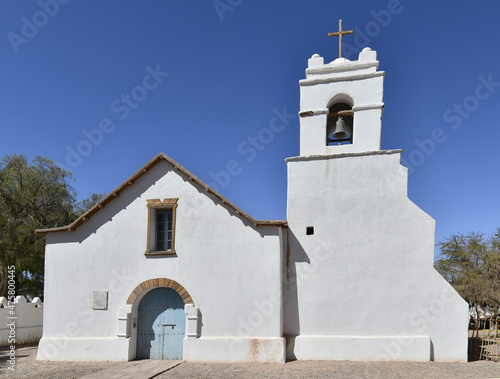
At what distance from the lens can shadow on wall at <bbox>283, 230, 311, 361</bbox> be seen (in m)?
11.7

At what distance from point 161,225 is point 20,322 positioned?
343 inches

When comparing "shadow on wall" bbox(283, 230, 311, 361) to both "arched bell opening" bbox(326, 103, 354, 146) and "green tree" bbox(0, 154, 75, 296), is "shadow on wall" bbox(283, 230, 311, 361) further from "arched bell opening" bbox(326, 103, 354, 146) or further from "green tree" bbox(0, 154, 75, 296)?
"green tree" bbox(0, 154, 75, 296)

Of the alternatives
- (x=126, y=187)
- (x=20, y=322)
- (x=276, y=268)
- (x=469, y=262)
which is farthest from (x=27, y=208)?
(x=469, y=262)

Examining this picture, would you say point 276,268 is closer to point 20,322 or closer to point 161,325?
point 161,325

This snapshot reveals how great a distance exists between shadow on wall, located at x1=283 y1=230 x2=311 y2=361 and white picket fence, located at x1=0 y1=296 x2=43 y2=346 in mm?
11214

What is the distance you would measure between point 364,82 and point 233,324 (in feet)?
29.3

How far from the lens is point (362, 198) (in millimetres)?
12133

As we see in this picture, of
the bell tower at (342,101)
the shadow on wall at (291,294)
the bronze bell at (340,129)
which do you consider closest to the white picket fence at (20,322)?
the shadow on wall at (291,294)

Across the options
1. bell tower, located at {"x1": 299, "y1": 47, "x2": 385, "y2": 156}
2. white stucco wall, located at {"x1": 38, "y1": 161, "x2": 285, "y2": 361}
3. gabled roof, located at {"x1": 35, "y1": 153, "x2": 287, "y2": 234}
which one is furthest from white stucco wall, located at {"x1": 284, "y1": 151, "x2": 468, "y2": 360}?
gabled roof, located at {"x1": 35, "y1": 153, "x2": 287, "y2": 234}

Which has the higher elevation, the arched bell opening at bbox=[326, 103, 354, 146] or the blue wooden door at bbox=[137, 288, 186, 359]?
the arched bell opening at bbox=[326, 103, 354, 146]

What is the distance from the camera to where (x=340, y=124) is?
12570 mm

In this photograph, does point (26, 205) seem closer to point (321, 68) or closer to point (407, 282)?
point (321, 68)

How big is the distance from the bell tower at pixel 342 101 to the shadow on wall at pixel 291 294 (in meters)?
3.20

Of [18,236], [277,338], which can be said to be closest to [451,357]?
[277,338]
